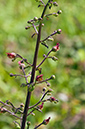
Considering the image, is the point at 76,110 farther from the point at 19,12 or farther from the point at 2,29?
the point at 19,12

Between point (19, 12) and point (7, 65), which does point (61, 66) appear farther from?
point (19, 12)

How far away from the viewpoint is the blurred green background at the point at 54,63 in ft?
14.3

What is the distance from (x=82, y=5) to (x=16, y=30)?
3299 millimetres

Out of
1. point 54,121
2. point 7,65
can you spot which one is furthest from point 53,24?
point 54,121

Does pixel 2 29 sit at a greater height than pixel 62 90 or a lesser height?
greater

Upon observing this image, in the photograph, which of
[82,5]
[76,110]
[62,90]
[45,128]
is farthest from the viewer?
[82,5]

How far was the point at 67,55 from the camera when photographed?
6.40 metres

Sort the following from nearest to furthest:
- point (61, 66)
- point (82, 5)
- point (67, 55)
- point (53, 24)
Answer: point (61, 66) < point (67, 55) < point (53, 24) < point (82, 5)

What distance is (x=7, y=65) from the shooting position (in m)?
5.39

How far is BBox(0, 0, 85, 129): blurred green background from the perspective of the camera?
14.3 feet

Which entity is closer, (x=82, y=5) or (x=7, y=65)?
(x=7, y=65)

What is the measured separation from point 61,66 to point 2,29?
1890 millimetres

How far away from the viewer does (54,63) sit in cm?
568

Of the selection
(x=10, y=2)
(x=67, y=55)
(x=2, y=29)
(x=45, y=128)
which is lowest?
(x=45, y=128)
